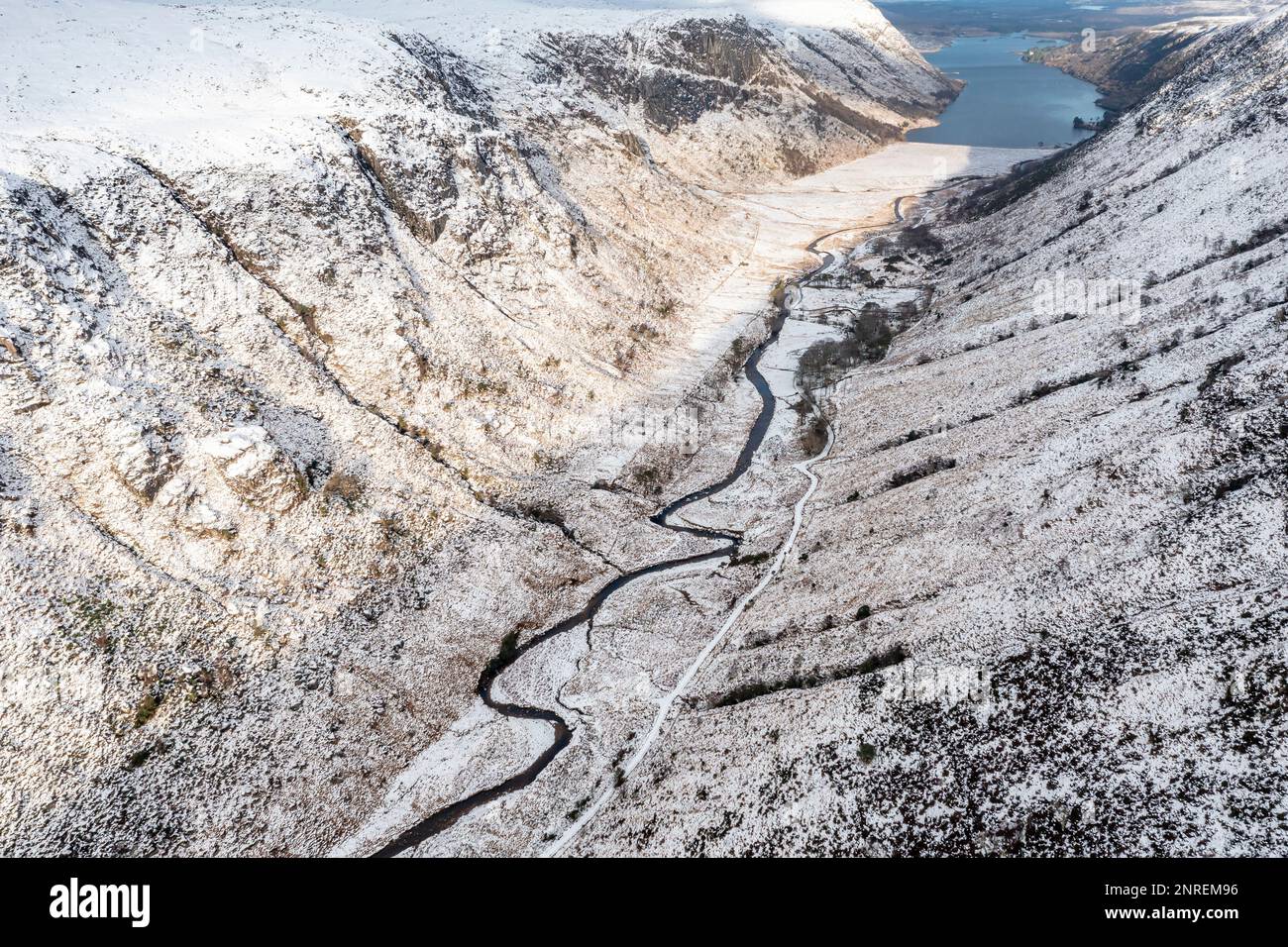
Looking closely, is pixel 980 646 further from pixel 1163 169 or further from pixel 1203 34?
pixel 1203 34

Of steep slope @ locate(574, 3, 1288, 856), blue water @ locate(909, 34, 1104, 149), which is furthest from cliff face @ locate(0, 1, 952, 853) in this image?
blue water @ locate(909, 34, 1104, 149)

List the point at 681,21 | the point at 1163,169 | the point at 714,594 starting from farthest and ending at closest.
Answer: the point at 681,21 → the point at 1163,169 → the point at 714,594

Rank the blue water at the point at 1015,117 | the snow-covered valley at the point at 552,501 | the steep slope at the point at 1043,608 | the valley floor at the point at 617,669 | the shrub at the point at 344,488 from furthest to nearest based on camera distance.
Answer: the blue water at the point at 1015,117 → the shrub at the point at 344,488 → the valley floor at the point at 617,669 → the snow-covered valley at the point at 552,501 → the steep slope at the point at 1043,608

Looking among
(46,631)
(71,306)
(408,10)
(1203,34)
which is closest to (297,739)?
(46,631)

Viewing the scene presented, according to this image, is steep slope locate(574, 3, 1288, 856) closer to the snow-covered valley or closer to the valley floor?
the snow-covered valley

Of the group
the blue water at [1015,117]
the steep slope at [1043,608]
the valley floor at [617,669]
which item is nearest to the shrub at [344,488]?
the valley floor at [617,669]

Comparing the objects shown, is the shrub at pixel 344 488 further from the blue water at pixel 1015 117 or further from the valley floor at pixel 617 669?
the blue water at pixel 1015 117
